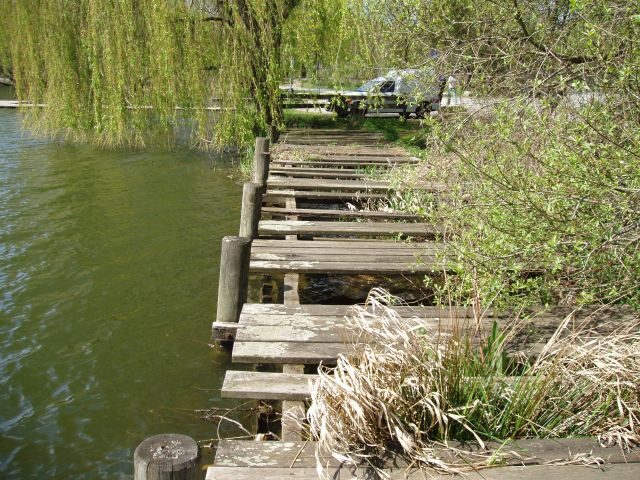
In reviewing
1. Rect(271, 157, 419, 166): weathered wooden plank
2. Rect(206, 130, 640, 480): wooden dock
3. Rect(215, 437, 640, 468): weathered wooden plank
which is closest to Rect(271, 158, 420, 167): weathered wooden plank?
Rect(271, 157, 419, 166): weathered wooden plank

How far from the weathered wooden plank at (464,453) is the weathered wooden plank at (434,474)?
0.04 metres

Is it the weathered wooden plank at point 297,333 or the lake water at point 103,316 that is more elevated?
the weathered wooden plank at point 297,333

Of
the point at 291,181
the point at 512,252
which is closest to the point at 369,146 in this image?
the point at 291,181

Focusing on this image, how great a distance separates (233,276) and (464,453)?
252cm

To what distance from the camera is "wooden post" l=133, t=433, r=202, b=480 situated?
2188 mm

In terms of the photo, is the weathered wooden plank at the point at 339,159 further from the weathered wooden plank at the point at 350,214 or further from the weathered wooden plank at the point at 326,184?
the weathered wooden plank at the point at 350,214

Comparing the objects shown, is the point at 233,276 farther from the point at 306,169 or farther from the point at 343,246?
the point at 306,169

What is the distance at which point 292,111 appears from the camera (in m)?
18.1

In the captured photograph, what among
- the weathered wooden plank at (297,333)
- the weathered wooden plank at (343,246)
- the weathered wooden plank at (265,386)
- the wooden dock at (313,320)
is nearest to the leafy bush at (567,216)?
the wooden dock at (313,320)

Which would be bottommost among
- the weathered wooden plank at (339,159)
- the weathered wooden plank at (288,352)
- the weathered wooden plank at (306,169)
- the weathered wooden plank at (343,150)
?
the weathered wooden plank at (288,352)

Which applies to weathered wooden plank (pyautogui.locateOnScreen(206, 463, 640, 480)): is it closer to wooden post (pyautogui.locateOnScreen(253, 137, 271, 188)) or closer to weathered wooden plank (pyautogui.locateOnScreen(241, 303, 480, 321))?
weathered wooden plank (pyautogui.locateOnScreen(241, 303, 480, 321))

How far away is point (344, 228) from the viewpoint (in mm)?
7129

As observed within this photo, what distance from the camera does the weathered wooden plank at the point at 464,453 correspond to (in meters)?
2.86

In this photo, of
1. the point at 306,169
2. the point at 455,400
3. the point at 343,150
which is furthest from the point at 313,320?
the point at 343,150
